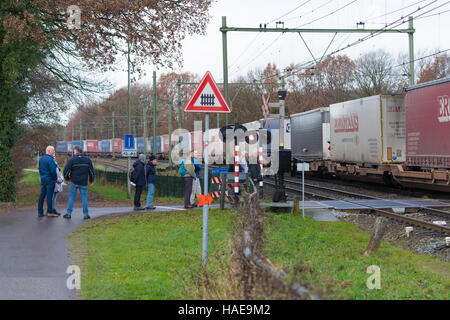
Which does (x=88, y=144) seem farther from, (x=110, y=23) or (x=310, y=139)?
(x=110, y=23)

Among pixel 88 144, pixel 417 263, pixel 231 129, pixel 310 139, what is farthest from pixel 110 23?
pixel 88 144

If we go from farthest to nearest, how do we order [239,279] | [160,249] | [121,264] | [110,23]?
[110,23] < [160,249] < [121,264] < [239,279]

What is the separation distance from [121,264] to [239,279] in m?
3.69

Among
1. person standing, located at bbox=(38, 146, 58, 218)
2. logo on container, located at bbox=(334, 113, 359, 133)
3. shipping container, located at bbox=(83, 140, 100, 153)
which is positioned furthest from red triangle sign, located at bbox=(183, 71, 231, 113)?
shipping container, located at bbox=(83, 140, 100, 153)

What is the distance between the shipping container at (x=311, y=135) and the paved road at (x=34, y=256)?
18.4m

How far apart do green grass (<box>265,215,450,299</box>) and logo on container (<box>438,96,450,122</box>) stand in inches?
259

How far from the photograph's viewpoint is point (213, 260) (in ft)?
23.3

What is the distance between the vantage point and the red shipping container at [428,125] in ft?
58.4

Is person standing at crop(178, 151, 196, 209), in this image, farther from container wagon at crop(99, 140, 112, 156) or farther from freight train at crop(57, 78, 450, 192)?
container wagon at crop(99, 140, 112, 156)

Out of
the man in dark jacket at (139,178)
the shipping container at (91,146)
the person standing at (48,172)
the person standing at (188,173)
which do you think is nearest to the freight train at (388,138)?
the person standing at (188,173)

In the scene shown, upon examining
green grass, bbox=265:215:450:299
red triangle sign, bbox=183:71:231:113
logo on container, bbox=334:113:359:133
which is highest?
logo on container, bbox=334:113:359:133

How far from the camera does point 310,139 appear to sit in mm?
32031

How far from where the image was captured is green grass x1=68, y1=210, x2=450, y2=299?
627cm

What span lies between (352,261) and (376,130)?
14.6 m
